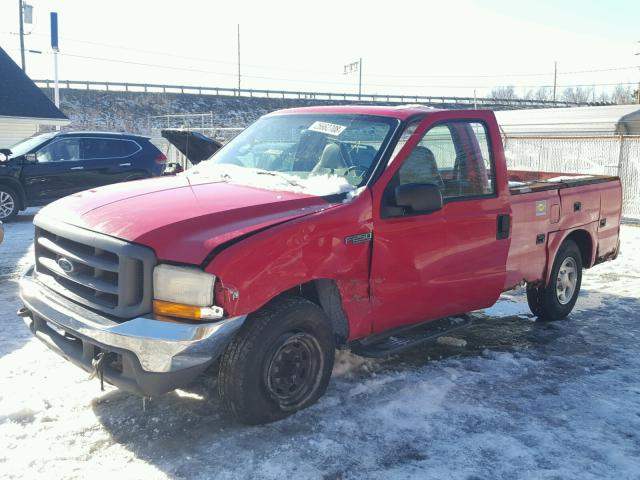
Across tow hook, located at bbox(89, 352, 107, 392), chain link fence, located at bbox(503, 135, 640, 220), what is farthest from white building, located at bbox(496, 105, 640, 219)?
tow hook, located at bbox(89, 352, 107, 392)

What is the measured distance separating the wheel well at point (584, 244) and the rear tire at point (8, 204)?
1072 cm

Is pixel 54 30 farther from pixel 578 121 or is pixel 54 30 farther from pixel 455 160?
pixel 455 160

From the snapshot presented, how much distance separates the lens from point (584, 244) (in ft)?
22.4

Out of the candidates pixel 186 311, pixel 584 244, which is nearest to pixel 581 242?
pixel 584 244

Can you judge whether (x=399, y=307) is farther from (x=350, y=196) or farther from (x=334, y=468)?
(x=334, y=468)

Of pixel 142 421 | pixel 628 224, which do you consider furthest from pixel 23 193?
pixel 628 224

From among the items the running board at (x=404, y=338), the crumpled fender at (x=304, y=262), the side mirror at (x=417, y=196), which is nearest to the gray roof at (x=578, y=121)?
the running board at (x=404, y=338)

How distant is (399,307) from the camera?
448 centimetres

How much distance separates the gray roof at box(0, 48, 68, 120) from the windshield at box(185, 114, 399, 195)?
62.7 ft

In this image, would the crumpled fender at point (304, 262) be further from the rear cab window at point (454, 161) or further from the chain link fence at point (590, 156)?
the chain link fence at point (590, 156)

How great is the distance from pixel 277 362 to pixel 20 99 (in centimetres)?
2243

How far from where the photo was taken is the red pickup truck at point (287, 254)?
3.42 meters

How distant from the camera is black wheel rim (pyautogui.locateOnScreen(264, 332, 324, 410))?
3.80m

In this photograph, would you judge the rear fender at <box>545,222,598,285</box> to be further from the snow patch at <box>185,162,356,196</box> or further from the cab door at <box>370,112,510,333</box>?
the snow patch at <box>185,162,356,196</box>
